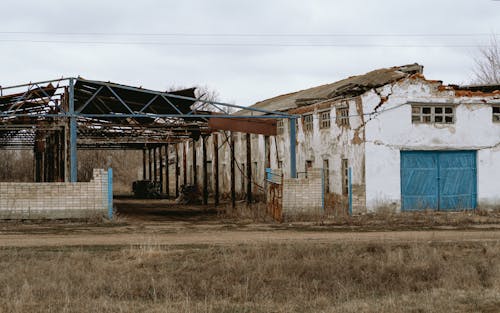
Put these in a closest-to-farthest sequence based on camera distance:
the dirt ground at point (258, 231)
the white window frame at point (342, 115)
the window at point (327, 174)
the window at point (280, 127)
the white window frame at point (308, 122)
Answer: the dirt ground at point (258, 231), the white window frame at point (342, 115), the window at point (327, 174), the white window frame at point (308, 122), the window at point (280, 127)

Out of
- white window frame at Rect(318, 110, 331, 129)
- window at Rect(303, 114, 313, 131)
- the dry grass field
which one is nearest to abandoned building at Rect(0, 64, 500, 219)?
white window frame at Rect(318, 110, 331, 129)

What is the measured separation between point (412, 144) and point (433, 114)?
4.31 ft

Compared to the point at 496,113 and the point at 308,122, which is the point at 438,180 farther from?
the point at 308,122

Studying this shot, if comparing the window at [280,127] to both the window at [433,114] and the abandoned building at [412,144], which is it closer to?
the abandoned building at [412,144]

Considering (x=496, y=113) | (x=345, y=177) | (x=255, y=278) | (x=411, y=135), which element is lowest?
(x=255, y=278)

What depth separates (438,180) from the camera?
23.2 m

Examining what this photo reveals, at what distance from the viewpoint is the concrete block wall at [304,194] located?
21391 mm

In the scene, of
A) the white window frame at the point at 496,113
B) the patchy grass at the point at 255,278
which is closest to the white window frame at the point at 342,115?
the white window frame at the point at 496,113

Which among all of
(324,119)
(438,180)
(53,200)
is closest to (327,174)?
(324,119)

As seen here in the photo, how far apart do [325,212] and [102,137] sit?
51.9ft

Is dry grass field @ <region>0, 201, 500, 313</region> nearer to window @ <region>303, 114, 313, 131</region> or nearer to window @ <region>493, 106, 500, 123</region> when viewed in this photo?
window @ <region>493, 106, 500, 123</region>

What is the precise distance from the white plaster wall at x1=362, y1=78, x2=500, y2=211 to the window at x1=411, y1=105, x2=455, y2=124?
0.20 m

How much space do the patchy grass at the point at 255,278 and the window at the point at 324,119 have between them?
10.0m

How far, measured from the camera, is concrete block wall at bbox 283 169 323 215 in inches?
842
